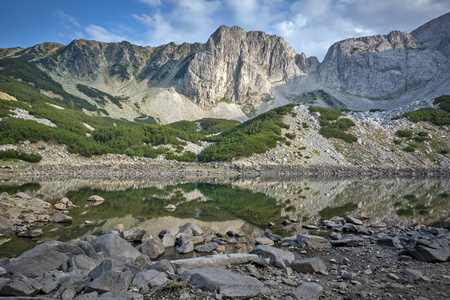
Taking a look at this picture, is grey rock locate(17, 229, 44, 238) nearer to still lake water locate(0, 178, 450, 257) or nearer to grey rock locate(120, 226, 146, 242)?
still lake water locate(0, 178, 450, 257)

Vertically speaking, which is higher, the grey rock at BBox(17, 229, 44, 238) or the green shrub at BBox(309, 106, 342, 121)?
the green shrub at BBox(309, 106, 342, 121)

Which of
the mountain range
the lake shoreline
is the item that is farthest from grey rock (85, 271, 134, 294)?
the mountain range

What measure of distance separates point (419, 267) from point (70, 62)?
243 m

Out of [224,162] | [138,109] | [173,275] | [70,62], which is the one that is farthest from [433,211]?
[70,62]

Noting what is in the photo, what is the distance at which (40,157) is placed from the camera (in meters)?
54.2

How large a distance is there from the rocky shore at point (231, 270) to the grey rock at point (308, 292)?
27mm

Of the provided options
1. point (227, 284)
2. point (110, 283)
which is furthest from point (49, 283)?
point (227, 284)

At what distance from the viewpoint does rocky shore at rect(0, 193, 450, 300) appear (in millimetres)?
6758

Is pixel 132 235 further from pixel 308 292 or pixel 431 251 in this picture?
pixel 431 251

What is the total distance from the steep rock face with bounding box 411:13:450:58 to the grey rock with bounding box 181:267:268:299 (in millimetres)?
243591

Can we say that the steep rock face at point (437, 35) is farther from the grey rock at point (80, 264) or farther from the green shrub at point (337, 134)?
the grey rock at point (80, 264)

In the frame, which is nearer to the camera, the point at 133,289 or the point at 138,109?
the point at 133,289

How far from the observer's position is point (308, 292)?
677 cm

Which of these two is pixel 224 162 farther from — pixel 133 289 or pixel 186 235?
pixel 133 289
